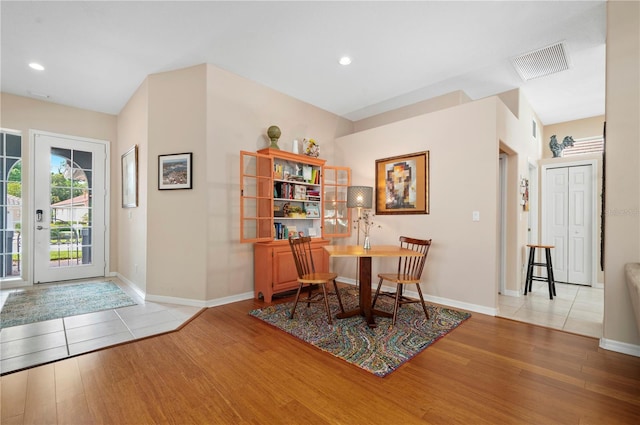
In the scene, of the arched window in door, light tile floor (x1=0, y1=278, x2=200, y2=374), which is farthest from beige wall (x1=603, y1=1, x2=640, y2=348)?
the arched window in door

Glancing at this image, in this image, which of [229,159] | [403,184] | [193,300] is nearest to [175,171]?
[229,159]

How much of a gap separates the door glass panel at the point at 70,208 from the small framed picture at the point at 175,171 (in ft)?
7.52

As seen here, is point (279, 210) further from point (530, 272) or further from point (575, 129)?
point (575, 129)

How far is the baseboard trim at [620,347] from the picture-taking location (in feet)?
7.66

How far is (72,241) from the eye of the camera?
480cm

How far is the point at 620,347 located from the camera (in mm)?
2395

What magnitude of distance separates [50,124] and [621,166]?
734 cm

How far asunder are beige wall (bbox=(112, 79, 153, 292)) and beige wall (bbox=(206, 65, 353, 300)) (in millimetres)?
1003

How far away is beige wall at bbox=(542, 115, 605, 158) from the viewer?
5.16 m

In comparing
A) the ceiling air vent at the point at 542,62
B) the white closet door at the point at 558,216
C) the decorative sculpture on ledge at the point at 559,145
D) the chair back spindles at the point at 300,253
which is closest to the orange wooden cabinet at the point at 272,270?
the chair back spindles at the point at 300,253

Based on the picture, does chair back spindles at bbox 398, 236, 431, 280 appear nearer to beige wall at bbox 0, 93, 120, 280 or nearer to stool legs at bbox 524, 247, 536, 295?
stool legs at bbox 524, 247, 536, 295

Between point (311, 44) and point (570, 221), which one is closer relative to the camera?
point (311, 44)

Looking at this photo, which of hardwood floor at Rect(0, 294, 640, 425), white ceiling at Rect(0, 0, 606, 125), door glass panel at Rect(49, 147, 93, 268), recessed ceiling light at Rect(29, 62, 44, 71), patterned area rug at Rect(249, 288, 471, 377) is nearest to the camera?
hardwood floor at Rect(0, 294, 640, 425)

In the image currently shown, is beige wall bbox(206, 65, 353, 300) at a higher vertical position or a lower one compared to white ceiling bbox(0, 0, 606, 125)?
lower
